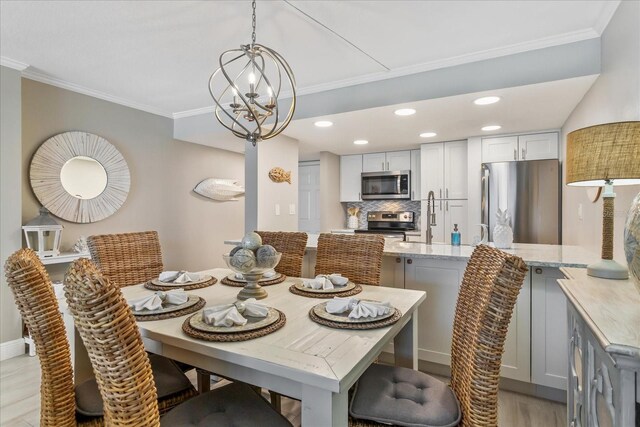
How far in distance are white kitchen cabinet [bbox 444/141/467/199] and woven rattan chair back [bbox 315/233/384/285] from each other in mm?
2513

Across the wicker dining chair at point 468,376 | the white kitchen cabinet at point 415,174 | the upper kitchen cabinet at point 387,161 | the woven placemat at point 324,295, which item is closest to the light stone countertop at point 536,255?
the woven placemat at point 324,295

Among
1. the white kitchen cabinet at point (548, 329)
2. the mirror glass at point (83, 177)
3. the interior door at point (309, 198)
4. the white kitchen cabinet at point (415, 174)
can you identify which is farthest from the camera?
the interior door at point (309, 198)

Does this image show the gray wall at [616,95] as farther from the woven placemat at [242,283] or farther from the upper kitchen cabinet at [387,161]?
the upper kitchen cabinet at [387,161]

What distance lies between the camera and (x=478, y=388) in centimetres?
107

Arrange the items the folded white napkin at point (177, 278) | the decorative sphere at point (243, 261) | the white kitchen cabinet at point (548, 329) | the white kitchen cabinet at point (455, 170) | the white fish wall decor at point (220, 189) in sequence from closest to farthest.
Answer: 1. the decorative sphere at point (243, 261)
2. the folded white napkin at point (177, 278)
3. the white kitchen cabinet at point (548, 329)
4. the white kitchen cabinet at point (455, 170)
5. the white fish wall decor at point (220, 189)

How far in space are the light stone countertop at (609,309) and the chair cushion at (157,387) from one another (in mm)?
1401

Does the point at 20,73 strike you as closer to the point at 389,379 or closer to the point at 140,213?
the point at 140,213

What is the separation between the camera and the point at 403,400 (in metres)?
1.24

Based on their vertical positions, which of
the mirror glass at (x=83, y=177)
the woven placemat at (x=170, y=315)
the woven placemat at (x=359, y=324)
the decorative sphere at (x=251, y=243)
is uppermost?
the mirror glass at (x=83, y=177)

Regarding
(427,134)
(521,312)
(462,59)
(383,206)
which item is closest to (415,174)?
(383,206)

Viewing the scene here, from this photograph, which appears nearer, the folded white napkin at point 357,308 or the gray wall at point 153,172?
the folded white napkin at point 357,308

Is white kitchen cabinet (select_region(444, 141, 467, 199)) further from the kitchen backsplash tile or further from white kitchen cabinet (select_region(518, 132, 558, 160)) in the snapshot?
the kitchen backsplash tile

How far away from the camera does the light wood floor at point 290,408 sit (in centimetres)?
192

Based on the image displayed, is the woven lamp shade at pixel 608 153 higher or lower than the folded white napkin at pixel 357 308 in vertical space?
higher
